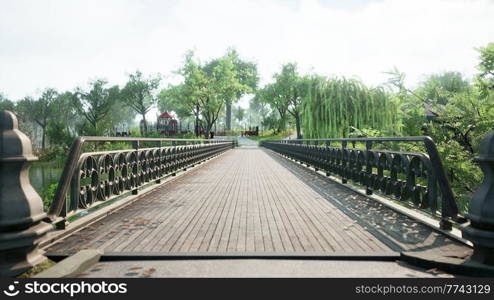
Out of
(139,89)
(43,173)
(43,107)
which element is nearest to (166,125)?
(139,89)

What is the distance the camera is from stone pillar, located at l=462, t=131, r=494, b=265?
309 cm

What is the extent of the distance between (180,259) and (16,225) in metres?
1.46

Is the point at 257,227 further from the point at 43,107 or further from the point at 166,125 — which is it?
the point at 43,107

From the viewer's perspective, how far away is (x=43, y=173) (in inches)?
1054

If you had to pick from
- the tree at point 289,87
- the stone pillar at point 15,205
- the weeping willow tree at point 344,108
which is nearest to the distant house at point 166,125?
the tree at point 289,87

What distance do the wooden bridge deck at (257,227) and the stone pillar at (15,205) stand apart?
76 cm

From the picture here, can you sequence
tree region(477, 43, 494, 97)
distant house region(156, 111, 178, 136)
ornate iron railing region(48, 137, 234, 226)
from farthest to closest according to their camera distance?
distant house region(156, 111, 178, 136) < tree region(477, 43, 494, 97) < ornate iron railing region(48, 137, 234, 226)

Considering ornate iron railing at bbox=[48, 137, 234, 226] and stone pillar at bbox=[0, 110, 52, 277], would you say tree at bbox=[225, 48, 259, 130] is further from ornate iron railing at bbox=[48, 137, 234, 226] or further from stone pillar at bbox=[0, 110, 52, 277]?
stone pillar at bbox=[0, 110, 52, 277]

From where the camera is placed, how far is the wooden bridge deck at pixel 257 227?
4016 mm

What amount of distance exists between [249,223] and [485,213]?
2943 millimetres

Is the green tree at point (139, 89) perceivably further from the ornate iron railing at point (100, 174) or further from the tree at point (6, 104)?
the ornate iron railing at point (100, 174)

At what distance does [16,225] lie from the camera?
118 inches

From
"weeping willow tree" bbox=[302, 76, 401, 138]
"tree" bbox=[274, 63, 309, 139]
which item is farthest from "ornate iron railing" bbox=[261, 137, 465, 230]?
"tree" bbox=[274, 63, 309, 139]

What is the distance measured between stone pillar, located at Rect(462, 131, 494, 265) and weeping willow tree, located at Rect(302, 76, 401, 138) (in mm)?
20102
